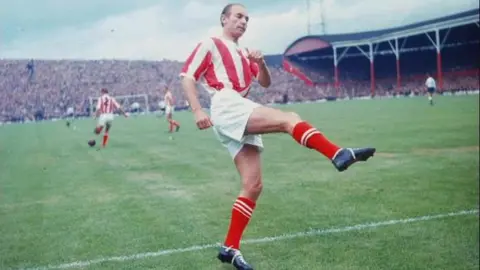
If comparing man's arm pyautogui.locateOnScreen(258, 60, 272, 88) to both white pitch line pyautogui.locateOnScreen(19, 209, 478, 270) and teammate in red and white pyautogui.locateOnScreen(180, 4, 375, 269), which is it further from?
white pitch line pyautogui.locateOnScreen(19, 209, 478, 270)

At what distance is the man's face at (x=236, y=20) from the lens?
419cm

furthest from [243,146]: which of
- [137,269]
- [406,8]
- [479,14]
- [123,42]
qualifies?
[479,14]

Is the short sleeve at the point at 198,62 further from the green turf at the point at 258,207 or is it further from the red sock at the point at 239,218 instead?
the green turf at the point at 258,207

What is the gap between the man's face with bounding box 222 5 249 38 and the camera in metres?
4.19

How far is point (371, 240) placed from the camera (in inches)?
180

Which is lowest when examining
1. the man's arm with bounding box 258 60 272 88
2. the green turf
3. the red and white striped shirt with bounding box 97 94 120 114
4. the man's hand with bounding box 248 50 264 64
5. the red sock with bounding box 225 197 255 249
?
Result: the green turf

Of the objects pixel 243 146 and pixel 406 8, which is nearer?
pixel 243 146

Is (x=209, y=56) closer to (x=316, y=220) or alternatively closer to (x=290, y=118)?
(x=290, y=118)

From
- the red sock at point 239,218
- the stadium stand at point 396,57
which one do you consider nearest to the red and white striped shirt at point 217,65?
the red sock at point 239,218

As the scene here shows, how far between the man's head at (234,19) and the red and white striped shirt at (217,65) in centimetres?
9

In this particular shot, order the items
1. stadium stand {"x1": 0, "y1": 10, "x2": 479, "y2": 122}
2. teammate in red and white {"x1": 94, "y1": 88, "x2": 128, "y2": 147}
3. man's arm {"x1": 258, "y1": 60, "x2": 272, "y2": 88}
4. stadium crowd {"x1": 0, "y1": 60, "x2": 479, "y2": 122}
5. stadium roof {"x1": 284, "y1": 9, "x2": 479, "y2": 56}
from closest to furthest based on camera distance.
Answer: man's arm {"x1": 258, "y1": 60, "x2": 272, "y2": 88} < stadium crowd {"x1": 0, "y1": 60, "x2": 479, "y2": 122} < teammate in red and white {"x1": 94, "y1": 88, "x2": 128, "y2": 147} < stadium stand {"x1": 0, "y1": 10, "x2": 479, "y2": 122} < stadium roof {"x1": 284, "y1": 9, "x2": 479, "y2": 56}

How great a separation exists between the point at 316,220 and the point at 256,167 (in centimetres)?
139

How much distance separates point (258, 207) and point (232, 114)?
237cm

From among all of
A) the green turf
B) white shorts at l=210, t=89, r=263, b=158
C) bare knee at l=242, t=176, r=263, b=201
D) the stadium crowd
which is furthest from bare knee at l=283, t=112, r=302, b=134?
the stadium crowd
